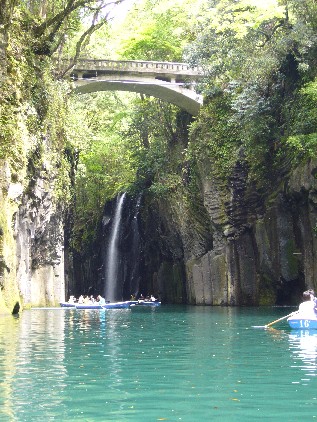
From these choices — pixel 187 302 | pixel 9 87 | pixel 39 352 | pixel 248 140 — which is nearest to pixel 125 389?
pixel 39 352

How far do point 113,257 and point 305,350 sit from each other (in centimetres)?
3548

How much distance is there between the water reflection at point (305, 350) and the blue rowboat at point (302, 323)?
10cm

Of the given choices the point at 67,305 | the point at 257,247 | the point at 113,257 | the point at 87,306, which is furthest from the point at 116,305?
the point at 113,257

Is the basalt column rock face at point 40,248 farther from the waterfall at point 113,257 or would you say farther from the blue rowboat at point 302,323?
the blue rowboat at point 302,323

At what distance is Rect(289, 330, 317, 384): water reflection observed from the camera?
33.6 feet

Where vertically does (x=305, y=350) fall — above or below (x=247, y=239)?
below

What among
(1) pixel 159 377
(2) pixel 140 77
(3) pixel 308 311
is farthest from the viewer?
(2) pixel 140 77

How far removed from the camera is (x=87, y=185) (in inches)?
2025

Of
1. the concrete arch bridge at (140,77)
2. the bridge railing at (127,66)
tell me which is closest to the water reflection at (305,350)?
the bridge railing at (127,66)

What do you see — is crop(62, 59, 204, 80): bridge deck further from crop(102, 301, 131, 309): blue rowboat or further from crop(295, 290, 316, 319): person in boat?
crop(295, 290, 316, 319): person in boat

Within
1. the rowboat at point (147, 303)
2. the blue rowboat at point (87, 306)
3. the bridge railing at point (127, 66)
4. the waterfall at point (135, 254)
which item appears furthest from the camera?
the waterfall at point (135, 254)

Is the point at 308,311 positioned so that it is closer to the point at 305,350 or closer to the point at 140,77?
the point at 305,350

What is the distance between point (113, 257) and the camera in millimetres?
47875

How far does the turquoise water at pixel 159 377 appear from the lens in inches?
277
